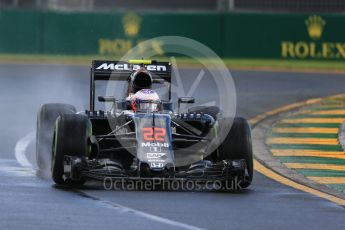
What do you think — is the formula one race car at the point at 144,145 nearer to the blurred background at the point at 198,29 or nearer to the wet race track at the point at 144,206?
the wet race track at the point at 144,206

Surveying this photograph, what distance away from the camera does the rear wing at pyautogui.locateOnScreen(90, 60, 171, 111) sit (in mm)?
16594

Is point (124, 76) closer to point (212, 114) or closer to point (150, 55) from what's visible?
point (212, 114)

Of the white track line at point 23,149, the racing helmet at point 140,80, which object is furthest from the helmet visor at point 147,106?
the white track line at point 23,149

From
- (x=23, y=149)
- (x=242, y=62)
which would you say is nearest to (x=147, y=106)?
(x=23, y=149)

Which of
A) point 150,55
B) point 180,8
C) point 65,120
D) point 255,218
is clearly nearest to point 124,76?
point 65,120

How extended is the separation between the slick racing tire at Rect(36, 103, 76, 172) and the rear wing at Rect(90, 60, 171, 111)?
47cm

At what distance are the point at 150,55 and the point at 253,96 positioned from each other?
662 centimetres

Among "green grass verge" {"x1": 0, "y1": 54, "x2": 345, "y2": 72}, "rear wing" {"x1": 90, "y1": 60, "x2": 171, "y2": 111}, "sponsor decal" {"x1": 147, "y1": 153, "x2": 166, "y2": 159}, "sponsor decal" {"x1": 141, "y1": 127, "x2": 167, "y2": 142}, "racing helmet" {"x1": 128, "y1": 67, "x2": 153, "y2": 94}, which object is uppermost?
"green grass verge" {"x1": 0, "y1": 54, "x2": 345, "y2": 72}

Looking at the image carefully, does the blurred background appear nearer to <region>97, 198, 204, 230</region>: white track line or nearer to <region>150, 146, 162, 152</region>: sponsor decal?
<region>150, 146, 162, 152</region>: sponsor decal

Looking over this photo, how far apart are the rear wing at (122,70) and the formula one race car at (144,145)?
0.51 metres

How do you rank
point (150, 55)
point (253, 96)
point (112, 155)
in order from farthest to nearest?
point (150, 55) < point (253, 96) < point (112, 155)

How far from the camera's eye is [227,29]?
34625mm

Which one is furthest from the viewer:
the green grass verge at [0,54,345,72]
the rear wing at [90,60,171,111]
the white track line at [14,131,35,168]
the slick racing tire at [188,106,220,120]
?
the green grass verge at [0,54,345,72]

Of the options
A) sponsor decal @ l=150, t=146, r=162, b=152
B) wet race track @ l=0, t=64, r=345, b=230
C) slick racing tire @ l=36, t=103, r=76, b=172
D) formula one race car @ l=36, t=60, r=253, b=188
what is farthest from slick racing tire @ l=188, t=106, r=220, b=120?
sponsor decal @ l=150, t=146, r=162, b=152
